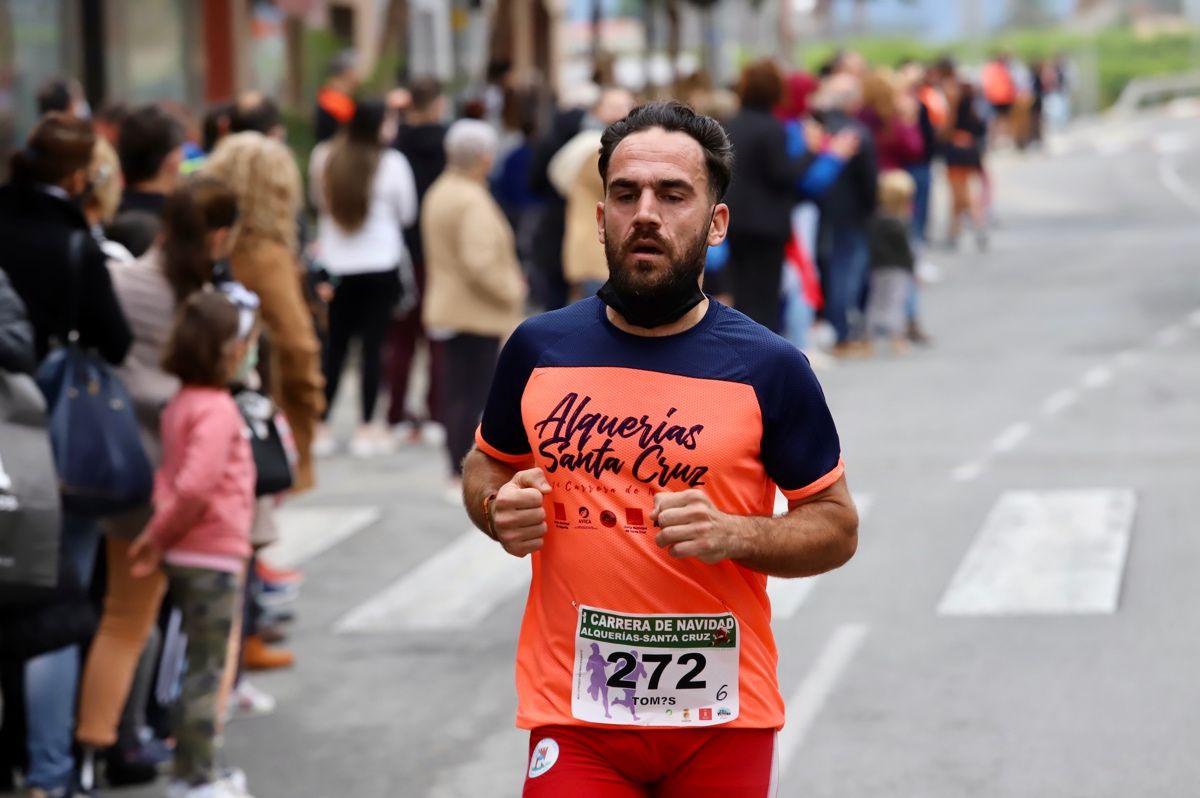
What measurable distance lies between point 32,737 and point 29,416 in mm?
1163

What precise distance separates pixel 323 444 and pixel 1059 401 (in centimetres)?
491

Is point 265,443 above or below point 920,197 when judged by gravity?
above

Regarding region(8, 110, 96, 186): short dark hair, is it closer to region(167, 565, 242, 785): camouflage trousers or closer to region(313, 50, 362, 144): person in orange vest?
region(167, 565, 242, 785): camouflage trousers

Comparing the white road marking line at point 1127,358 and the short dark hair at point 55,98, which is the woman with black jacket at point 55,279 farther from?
the white road marking line at point 1127,358

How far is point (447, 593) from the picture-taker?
33.5 feet

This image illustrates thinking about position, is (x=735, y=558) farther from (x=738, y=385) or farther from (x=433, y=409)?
(x=433, y=409)

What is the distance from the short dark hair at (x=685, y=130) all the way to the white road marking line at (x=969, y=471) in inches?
325

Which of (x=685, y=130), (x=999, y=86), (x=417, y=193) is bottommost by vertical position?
(x=999, y=86)

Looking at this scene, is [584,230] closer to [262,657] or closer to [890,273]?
[890,273]

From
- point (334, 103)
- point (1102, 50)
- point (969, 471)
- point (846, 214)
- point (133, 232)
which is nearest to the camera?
point (133, 232)

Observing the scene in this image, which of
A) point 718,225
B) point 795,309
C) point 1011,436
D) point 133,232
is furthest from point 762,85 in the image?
point 718,225

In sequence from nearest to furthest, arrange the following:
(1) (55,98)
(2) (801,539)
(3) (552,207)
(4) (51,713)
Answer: (2) (801,539) → (4) (51,713) → (1) (55,98) → (3) (552,207)

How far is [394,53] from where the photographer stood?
875 inches

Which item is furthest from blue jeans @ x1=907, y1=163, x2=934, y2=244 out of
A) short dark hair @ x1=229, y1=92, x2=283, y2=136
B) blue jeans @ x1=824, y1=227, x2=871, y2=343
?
short dark hair @ x1=229, y1=92, x2=283, y2=136
